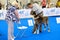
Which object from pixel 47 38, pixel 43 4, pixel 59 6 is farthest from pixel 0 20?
pixel 47 38

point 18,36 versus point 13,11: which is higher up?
point 13,11

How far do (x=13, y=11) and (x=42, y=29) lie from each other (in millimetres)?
2668

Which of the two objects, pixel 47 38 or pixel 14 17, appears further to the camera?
pixel 47 38

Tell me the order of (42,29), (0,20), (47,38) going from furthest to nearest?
(0,20) → (42,29) → (47,38)

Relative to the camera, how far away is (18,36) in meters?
7.41

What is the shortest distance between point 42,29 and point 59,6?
4207 millimetres

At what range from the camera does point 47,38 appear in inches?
275

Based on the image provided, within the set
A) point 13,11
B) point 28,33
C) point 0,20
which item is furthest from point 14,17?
point 0,20

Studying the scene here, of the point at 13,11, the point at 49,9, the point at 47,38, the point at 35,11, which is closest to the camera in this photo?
the point at 13,11

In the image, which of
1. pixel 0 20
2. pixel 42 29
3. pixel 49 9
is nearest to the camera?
pixel 42 29

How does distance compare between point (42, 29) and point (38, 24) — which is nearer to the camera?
point (38, 24)

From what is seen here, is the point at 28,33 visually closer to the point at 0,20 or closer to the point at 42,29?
the point at 42,29

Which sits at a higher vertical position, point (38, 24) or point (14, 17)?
point (14, 17)

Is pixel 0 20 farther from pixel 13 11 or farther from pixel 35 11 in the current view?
pixel 13 11
